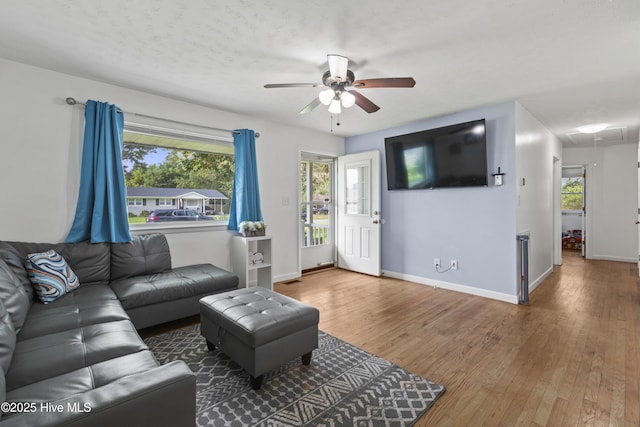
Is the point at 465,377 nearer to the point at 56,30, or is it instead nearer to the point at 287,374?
the point at 287,374

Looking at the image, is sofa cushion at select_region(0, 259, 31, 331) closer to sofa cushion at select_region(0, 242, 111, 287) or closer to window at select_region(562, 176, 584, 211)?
sofa cushion at select_region(0, 242, 111, 287)

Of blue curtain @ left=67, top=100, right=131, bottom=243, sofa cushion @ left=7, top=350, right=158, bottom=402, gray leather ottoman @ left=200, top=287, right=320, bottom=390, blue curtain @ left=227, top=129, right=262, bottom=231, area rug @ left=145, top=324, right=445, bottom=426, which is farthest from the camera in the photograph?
blue curtain @ left=227, top=129, right=262, bottom=231

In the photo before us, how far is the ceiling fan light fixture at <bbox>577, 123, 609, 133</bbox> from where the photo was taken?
178 inches

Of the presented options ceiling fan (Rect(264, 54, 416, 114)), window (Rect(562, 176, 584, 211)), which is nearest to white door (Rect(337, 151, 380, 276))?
ceiling fan (Rect(264, 54, 416, 114))

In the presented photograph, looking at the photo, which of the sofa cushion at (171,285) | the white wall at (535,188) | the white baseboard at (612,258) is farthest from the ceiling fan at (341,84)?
the white baseboard at (612,258)

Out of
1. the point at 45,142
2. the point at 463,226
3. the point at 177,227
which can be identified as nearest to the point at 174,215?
the point at 177,227

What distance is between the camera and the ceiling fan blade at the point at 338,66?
2.31 meters

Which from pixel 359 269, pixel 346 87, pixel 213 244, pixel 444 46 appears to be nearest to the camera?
pixel 444 46

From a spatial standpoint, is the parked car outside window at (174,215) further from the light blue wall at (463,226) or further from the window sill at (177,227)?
the light blue wall at (463,226)

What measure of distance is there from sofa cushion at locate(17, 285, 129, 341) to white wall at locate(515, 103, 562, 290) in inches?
165

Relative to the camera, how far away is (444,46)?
2.31 meters

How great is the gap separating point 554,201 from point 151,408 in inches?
259

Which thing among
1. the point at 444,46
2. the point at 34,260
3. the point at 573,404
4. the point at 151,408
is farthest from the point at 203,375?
the point at 444,46

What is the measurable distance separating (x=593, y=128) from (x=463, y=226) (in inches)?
113
